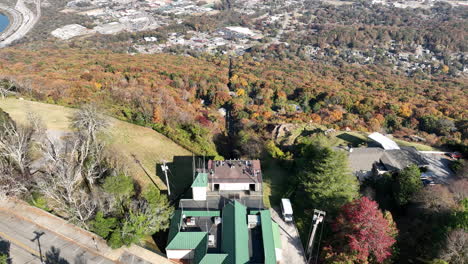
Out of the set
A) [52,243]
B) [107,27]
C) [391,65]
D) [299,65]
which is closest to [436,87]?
[391,65]

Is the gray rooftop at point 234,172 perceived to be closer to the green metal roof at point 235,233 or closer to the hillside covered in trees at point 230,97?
the green metal roof at point 235,233

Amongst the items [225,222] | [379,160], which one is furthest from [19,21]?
[379,160]

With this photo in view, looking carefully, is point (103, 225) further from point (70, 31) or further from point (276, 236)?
point (70, 31)

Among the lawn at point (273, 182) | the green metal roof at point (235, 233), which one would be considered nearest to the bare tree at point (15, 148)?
the green metal roof at point (235, 233)

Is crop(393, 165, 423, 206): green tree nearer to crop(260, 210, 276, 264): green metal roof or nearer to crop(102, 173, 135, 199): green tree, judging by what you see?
crop(260, 210, 276, 264): green metal roof

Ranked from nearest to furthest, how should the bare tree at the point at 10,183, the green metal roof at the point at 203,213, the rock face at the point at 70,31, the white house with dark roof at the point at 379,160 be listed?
the bare tree at the point at 10,183 → the green metal roof at the point at 203,213 → the white house with dark roof at the point at 379,160 → the rock face at the point at 70,31
